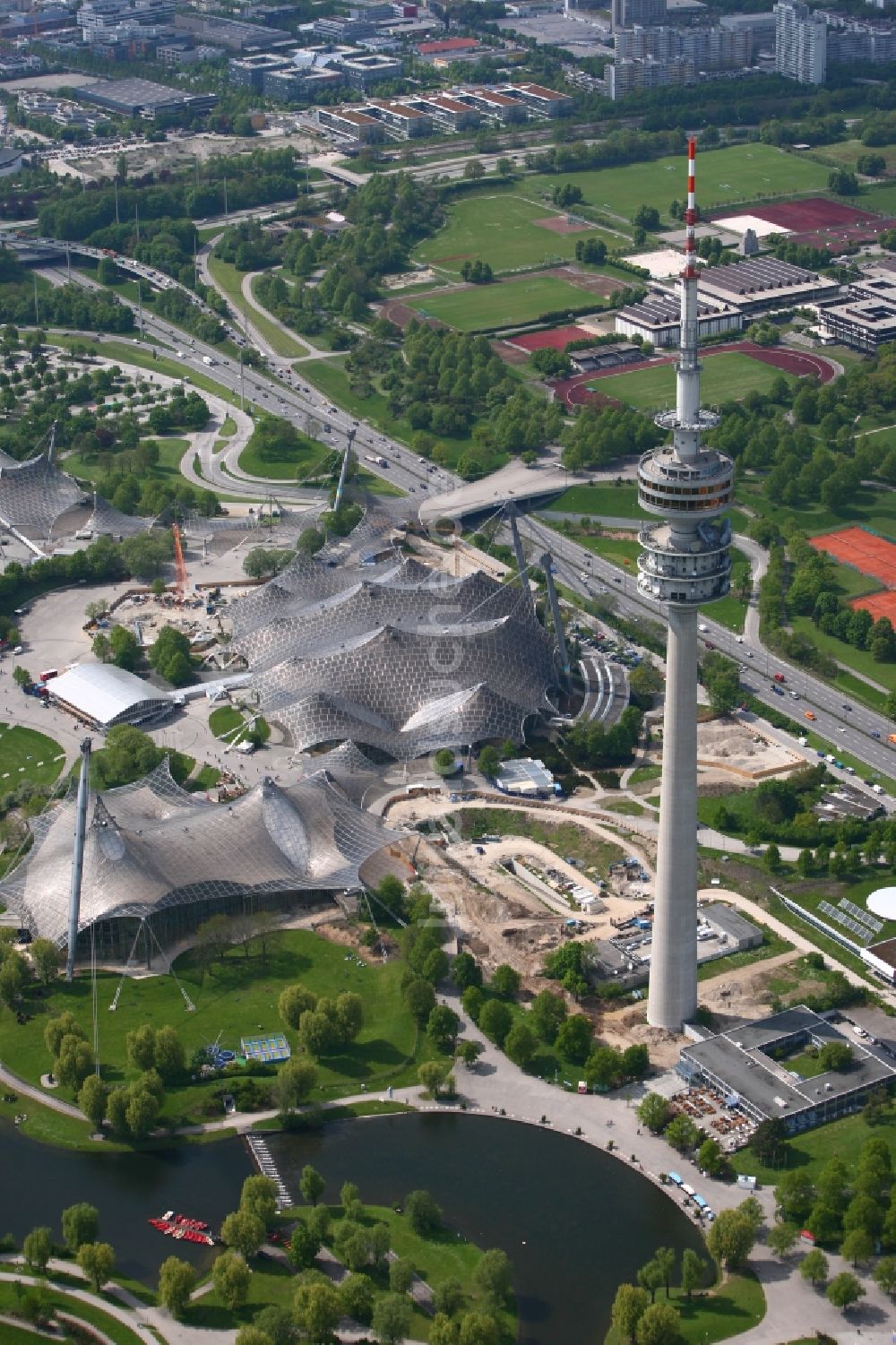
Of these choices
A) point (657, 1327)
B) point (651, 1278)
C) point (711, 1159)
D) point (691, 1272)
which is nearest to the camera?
point (657, 1327)

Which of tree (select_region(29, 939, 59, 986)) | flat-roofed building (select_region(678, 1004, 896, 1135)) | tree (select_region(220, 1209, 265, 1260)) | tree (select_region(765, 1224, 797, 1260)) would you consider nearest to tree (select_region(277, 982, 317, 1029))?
tree (select_region(29, 939, 59, 986))

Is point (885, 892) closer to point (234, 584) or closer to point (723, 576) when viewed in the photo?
point (723, 576)

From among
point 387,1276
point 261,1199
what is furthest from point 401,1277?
point 261,1199

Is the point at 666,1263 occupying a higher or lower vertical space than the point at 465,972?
higher

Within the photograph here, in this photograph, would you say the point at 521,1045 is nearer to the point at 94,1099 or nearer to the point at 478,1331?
the point at 478,1331

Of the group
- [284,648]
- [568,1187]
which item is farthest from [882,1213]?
[284,648]

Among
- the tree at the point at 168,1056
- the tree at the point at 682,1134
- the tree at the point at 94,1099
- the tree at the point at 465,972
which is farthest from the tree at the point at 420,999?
the tree at the point at 94,1099

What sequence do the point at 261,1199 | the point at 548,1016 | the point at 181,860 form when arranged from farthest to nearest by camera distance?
the point at 181,860 < the point at 548,1016 < the point at 261,1199
